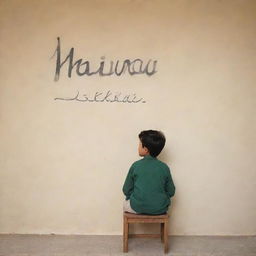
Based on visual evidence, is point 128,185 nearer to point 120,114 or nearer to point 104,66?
point 120,114

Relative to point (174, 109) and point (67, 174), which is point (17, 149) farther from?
point (174, 109)

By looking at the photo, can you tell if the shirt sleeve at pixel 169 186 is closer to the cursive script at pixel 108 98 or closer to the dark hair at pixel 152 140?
the dark hair at pixel 152 140

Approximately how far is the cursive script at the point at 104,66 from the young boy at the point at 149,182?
558mm

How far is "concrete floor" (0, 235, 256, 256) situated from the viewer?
101 inches

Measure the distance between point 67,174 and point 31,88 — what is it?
773mm

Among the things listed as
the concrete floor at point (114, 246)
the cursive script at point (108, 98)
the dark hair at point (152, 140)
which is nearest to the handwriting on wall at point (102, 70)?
the cursive script at point (108, 98)

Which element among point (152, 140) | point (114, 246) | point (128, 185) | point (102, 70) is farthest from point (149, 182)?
point (102, 70)

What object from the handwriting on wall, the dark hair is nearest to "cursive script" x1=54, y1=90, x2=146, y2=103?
the handwriting on wall

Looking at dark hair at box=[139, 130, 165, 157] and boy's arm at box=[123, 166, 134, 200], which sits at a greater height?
dark hair at box=[139, 130, 165, 157]

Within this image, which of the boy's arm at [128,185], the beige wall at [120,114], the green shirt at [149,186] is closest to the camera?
the green shirt at [149,186]

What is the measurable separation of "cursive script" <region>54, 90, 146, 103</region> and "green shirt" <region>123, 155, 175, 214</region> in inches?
20.4

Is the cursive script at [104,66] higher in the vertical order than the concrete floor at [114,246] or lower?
higher

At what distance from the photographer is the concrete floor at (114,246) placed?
2574 millimetres

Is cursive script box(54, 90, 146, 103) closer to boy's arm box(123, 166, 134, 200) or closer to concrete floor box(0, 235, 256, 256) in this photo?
boy's arm box(123, 166, 134, 200)
